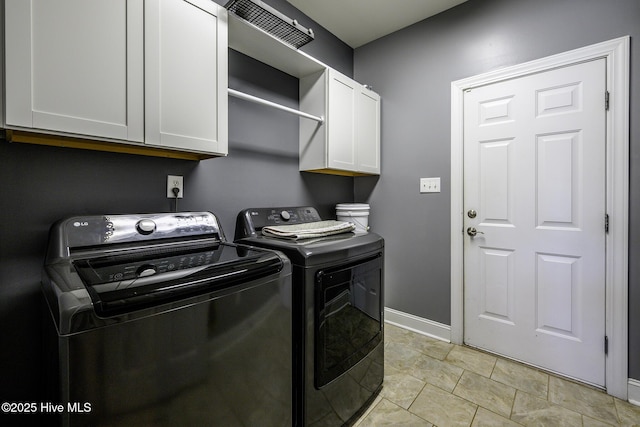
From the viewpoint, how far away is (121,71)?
43.8 inches

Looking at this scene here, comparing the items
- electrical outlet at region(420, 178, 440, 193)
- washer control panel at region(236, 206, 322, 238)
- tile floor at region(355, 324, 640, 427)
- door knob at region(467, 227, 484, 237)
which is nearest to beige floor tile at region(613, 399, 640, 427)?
tile floor at region(355, 324, 640, 427)

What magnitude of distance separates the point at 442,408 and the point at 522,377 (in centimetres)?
71

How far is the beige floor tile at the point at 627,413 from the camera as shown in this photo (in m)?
1.46

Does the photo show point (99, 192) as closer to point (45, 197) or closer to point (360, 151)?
point (45, 197)

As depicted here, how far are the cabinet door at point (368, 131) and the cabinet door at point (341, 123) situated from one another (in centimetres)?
8

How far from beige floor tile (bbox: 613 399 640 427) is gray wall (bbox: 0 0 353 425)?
7.51 feet

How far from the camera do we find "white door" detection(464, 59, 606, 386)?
1.74 m

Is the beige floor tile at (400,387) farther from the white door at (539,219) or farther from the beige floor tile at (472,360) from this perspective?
the white door at (539,219)

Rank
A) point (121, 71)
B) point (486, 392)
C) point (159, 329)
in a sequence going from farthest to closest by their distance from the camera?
point (486, 392)
point (121, 71)
point (159, 329)

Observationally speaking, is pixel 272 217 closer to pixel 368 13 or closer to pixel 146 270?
pixel 146 270

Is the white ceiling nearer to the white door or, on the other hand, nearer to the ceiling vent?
the ceiling vent

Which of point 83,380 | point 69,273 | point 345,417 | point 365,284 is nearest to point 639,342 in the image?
point 365,284

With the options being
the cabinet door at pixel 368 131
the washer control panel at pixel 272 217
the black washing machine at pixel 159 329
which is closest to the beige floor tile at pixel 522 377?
the black washing machine at pixel 159 329

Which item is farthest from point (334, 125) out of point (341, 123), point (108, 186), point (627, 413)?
point (627, 413)
